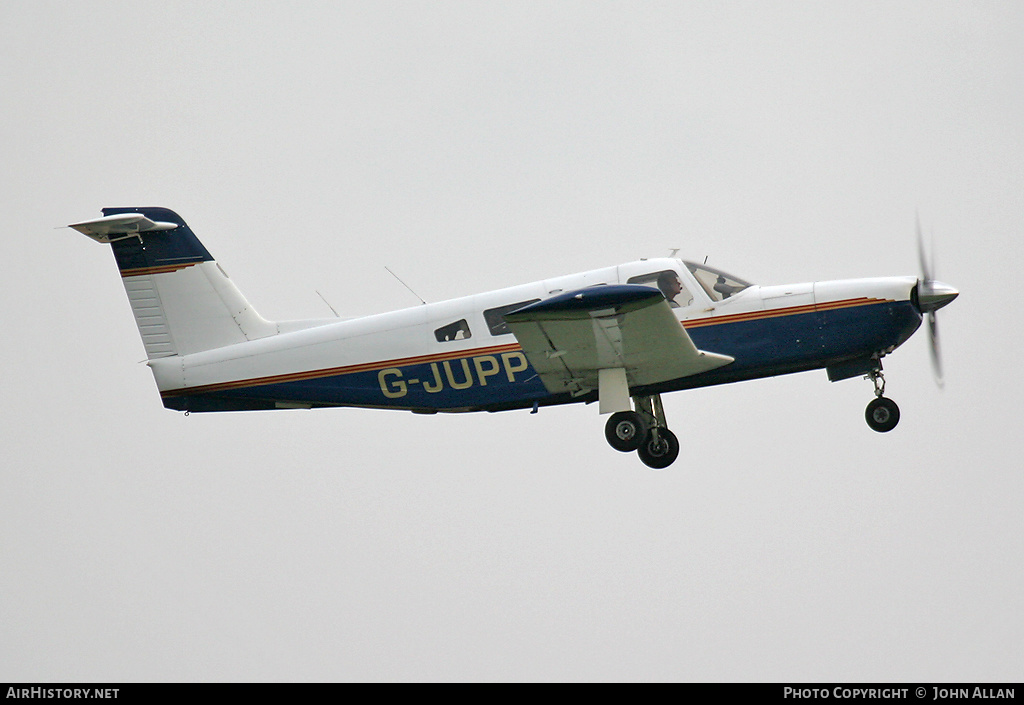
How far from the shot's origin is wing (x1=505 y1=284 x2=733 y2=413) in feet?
44.6

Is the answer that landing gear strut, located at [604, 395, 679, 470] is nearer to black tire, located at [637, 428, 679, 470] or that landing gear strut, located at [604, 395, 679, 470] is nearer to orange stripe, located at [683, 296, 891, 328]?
black tire, located at [637, 428, 679, 470]

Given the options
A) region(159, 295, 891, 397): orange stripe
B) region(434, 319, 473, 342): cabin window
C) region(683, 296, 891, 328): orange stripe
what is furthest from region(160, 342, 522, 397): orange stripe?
region(683, 296, 891, 328): orange stripe

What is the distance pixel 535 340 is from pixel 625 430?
1.63 m

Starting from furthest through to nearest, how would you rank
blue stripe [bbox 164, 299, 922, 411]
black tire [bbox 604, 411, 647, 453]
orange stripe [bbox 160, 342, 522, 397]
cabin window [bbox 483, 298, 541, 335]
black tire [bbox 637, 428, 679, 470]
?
1. black tire [bbox 637, 428, 679, 470]
2. orange stripe [bbox 160, 342, 522, 397]
3. cabin window [bbox 483, 298, 541, 335]
4. black tire [bbox 604, 411, 647, 453]
5. blue stripe [bbox 164, 299, 922, 411]

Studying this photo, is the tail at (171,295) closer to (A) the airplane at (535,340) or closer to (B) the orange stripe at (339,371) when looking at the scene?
(A) the airplane at (535,340)

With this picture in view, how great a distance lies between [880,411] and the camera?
1495 centimetres

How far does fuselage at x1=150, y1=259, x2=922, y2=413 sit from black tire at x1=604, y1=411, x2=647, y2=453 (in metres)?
0.46

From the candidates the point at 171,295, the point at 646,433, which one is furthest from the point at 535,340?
the point at 171,295

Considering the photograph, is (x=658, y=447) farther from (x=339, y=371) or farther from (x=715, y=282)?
(x=339, y=371)

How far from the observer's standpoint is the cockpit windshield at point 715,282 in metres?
14.9


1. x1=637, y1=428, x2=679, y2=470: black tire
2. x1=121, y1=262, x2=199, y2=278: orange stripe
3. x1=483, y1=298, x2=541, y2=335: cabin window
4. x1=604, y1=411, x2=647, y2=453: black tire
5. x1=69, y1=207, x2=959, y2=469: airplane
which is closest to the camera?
x1=69, y1=207, x2=959, y2=469: airplane
